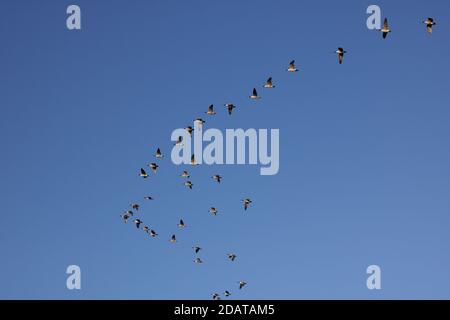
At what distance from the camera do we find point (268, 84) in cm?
9569

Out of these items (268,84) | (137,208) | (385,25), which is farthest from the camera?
(137,208)
